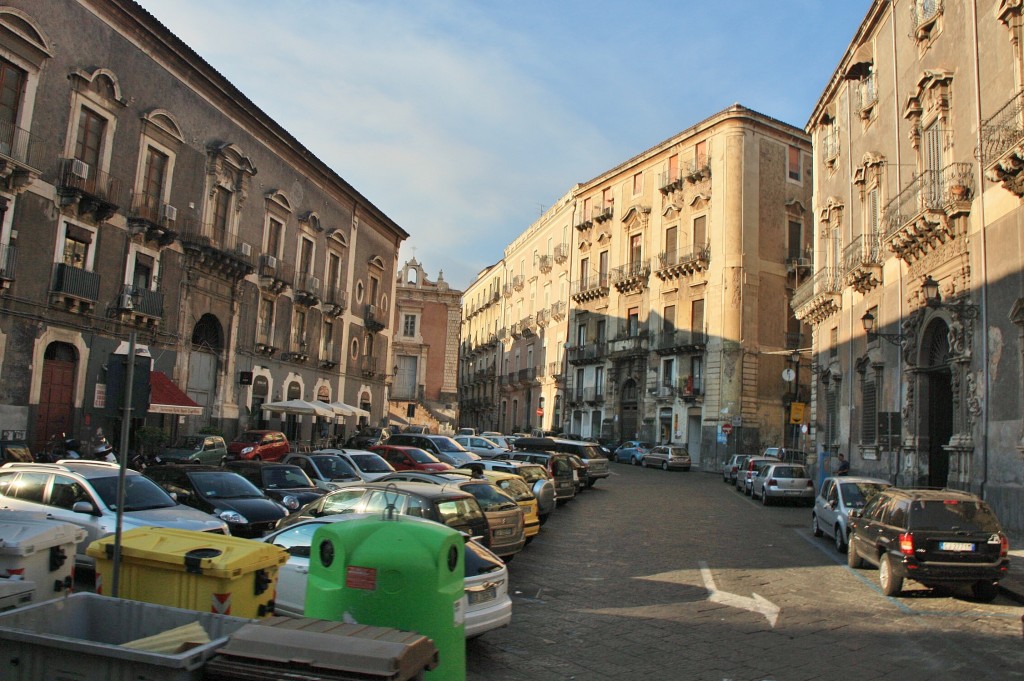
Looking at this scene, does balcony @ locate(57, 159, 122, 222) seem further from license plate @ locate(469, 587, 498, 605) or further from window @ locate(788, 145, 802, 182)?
window @ locate(788, 145, 802, 182)

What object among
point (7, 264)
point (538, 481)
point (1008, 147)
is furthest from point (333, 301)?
point (1008, 147)

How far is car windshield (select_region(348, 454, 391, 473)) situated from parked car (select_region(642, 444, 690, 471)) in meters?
24.1

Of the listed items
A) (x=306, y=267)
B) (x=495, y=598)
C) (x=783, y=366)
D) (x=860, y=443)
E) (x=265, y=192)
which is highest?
(x=265, y=192)

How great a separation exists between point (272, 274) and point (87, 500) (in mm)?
23742

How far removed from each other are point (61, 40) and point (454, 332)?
A: 50.0m

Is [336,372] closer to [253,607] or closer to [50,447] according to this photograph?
[50,447]

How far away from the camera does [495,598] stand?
7645 mm

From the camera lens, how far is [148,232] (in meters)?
25.0

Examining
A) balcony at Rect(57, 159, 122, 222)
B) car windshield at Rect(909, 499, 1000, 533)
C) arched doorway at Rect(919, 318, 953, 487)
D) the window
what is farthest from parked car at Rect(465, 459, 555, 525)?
the window

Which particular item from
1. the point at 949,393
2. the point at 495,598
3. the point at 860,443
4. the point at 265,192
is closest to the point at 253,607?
the point at 495,598

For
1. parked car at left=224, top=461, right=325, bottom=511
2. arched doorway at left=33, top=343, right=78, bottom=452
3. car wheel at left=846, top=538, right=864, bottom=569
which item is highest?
arched doorway at left=33, top=343, right=78, bottom=452

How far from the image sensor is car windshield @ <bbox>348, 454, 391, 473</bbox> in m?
20.0

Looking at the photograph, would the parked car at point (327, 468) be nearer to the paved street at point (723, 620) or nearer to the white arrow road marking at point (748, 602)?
the paved street at point (723, 620)

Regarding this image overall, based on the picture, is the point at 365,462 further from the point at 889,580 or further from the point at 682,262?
the point at 682,262
